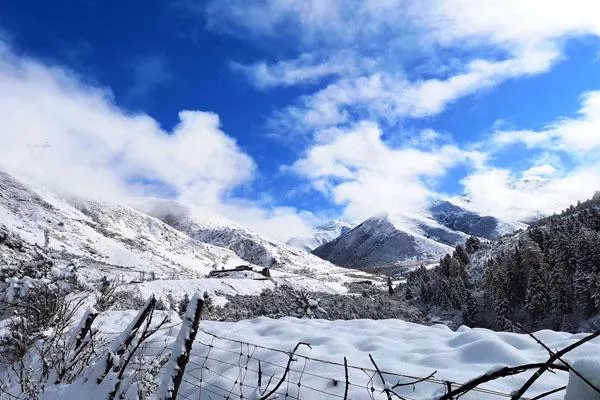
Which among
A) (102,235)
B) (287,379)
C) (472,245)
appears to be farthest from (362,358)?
(102,235)

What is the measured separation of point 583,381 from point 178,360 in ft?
7.98

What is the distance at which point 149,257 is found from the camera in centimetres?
10756

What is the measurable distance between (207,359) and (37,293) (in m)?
3.95

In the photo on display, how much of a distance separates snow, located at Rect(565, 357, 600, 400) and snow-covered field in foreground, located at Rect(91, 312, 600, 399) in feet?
7.67

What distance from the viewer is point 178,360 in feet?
9.33

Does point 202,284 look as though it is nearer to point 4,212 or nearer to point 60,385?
point 60,385

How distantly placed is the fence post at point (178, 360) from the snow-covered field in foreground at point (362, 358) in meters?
1.07

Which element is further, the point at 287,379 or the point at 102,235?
the point at 102,235

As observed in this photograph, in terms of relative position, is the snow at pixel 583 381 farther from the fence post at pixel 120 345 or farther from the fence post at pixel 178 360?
the fence post at pixel 120 345

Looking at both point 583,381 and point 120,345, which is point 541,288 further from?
point 583,381

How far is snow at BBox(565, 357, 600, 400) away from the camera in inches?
35.9

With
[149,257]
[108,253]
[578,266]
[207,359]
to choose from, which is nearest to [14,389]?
[207,359]

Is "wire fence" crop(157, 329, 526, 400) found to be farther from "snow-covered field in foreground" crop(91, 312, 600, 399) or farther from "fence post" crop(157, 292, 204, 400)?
"fence post" crop(157, 292, 204, 400)

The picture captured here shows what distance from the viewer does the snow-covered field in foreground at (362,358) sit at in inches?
151
